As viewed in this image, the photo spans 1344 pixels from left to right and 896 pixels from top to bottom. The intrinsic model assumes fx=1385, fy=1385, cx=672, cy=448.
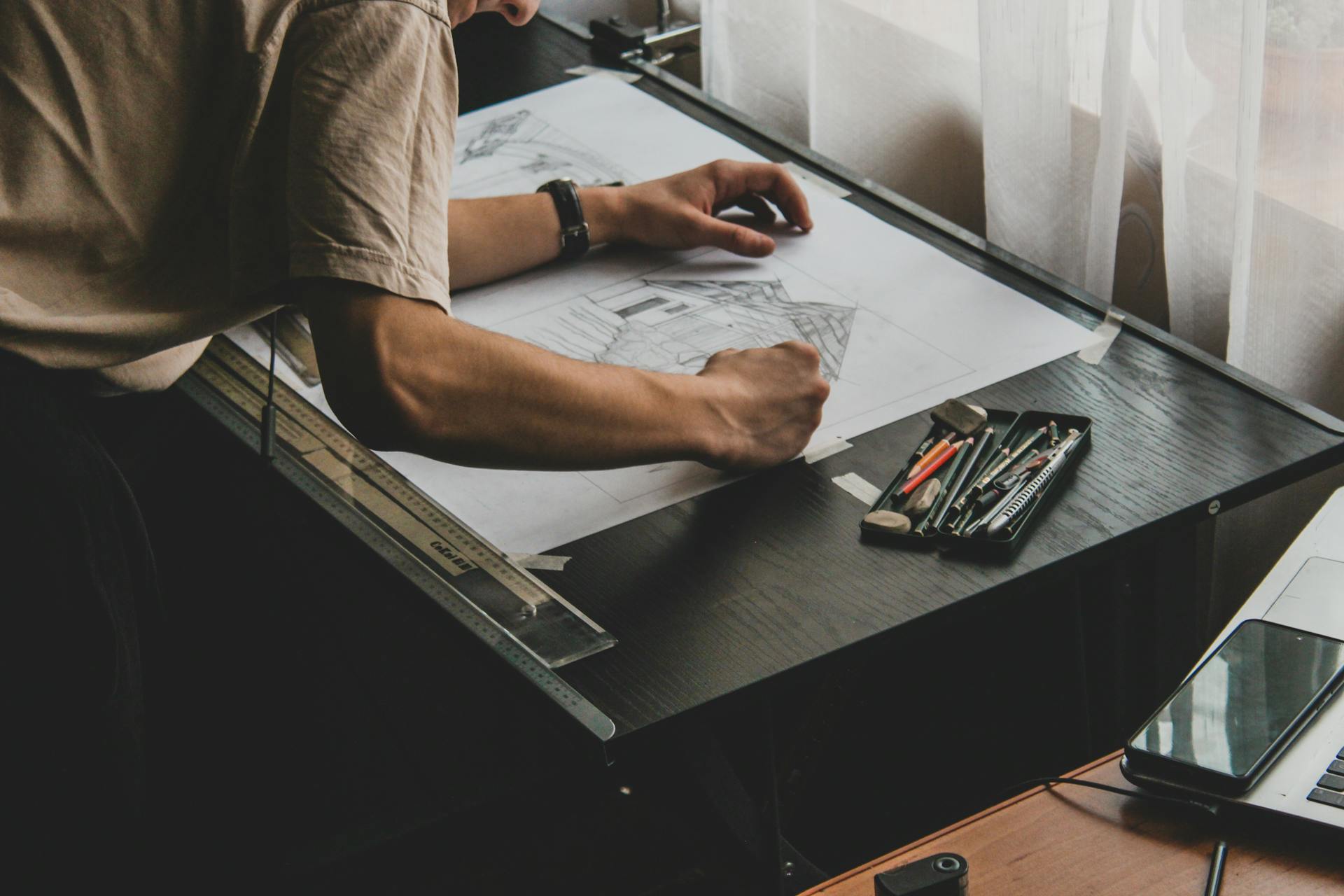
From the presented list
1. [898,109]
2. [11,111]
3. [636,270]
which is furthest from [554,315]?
[898,109]

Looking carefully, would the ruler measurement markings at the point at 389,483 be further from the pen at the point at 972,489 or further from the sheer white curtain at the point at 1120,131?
the sheer white curtain at the point at 1120,131

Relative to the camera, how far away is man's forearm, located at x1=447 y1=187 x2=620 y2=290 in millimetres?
1422

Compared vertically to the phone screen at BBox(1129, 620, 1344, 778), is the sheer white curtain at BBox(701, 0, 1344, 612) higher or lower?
higher

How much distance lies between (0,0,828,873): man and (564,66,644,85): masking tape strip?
0.79 metres

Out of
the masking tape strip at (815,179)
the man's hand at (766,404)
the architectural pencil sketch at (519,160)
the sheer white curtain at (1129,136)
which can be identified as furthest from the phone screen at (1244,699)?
the architectural pencil sketch at (519,160)

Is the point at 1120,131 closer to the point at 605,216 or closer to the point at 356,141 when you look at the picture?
the point at 605,216

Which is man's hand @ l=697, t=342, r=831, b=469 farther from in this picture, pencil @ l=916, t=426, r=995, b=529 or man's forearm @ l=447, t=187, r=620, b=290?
man's forearm @ l=447, t=187, r=620, b=290

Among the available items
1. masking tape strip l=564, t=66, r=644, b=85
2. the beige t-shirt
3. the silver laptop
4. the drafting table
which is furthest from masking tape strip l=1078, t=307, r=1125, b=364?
masking tape strip l=564, t=66, r=644, b=85

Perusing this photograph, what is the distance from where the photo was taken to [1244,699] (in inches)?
32.7

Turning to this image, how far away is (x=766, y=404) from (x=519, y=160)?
71cm

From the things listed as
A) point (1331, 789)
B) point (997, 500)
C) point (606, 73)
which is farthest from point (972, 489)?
point (606, 73)

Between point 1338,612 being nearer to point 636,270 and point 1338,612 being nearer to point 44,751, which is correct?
point 636,270

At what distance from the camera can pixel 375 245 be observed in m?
0.91

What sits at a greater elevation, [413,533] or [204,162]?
[204,162]
